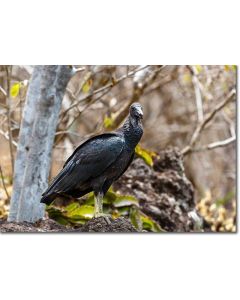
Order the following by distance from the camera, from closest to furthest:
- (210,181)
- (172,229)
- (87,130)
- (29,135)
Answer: (29,135), (172,229), (87,130), (210,181)

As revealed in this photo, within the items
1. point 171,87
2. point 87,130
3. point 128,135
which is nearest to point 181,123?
point 171,87

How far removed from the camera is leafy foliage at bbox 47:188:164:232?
3734 mm

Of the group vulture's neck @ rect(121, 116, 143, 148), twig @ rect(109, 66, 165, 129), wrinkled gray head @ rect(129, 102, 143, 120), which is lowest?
vulture's neck @ rect(121, 116, 143, 148)

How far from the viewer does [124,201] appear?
12.7 ft

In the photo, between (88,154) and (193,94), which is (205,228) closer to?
(88,154)

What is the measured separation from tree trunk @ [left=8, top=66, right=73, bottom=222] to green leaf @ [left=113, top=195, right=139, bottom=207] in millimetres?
467

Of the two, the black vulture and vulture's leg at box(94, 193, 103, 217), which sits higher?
the black vulture

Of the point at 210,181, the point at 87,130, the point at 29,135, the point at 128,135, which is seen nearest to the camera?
the point at 128,135

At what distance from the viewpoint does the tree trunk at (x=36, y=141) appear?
3678 mm

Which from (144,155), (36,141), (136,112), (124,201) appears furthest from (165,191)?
(136,112)

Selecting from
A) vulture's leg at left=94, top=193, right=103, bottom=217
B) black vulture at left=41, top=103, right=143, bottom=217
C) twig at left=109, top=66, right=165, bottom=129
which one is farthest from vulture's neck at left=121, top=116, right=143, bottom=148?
twig at left=109, top=66, right=165, bottom=129

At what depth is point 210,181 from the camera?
20.6ft

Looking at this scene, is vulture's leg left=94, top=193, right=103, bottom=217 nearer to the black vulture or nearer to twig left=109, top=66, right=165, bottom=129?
the black vulture
